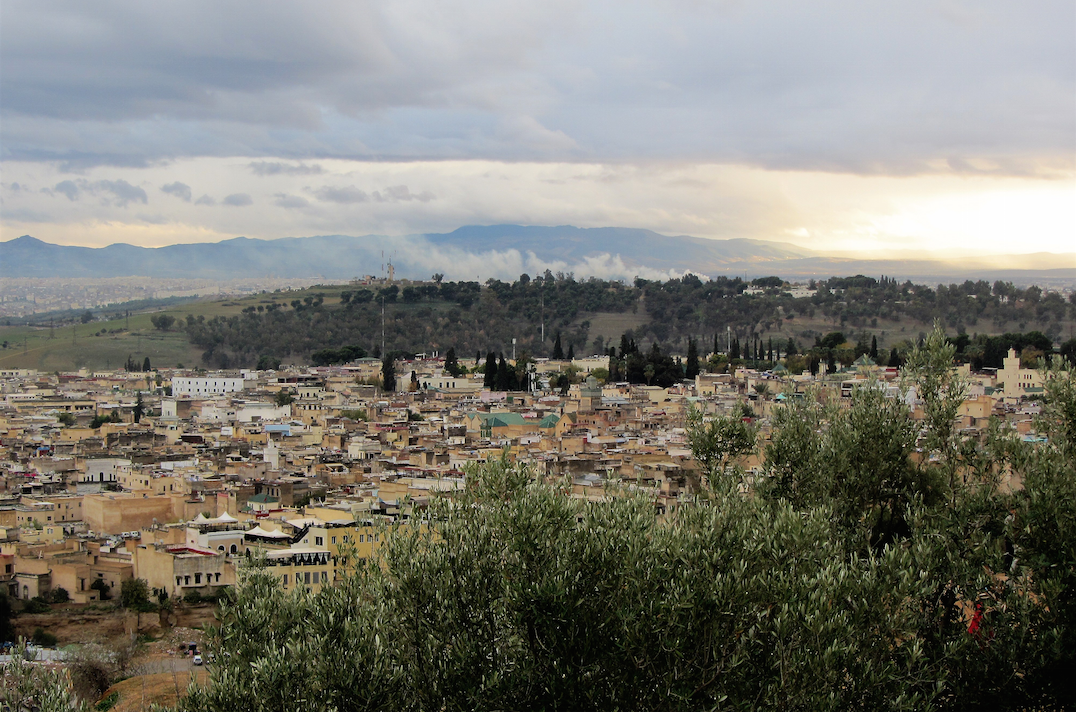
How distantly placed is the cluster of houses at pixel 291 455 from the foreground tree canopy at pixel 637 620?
770 mm

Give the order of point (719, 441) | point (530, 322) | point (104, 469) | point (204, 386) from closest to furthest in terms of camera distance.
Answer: point (719, 441) < point (104, 469) < point (204, 386) < point (530, 322)

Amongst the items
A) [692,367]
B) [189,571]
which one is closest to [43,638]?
[189,571]

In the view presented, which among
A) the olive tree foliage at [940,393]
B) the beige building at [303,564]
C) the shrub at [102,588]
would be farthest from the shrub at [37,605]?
the olive tree foliage at [940,393]

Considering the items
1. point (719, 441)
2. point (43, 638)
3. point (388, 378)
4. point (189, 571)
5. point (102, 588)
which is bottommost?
point (43, 638)

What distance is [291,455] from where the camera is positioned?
32.5 metres

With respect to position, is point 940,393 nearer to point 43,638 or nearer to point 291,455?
point 43,638

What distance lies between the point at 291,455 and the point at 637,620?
26.6 meters

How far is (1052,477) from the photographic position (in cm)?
902

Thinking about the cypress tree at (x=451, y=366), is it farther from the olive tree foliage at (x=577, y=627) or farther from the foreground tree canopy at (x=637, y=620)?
the olive tree foliage at (x=577, y=627)

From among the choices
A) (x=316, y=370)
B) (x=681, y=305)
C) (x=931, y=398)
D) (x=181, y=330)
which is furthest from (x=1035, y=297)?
(x=931, y=398)

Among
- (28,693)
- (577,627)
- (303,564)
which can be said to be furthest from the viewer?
(303,564)

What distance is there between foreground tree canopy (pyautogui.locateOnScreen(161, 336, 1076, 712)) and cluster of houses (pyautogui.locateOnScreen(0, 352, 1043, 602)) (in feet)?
2.52

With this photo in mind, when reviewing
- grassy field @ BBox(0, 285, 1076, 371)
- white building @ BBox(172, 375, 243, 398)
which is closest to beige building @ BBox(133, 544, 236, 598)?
white building @ BBox(172, 375, 243, 398)

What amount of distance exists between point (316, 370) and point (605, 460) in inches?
1472
